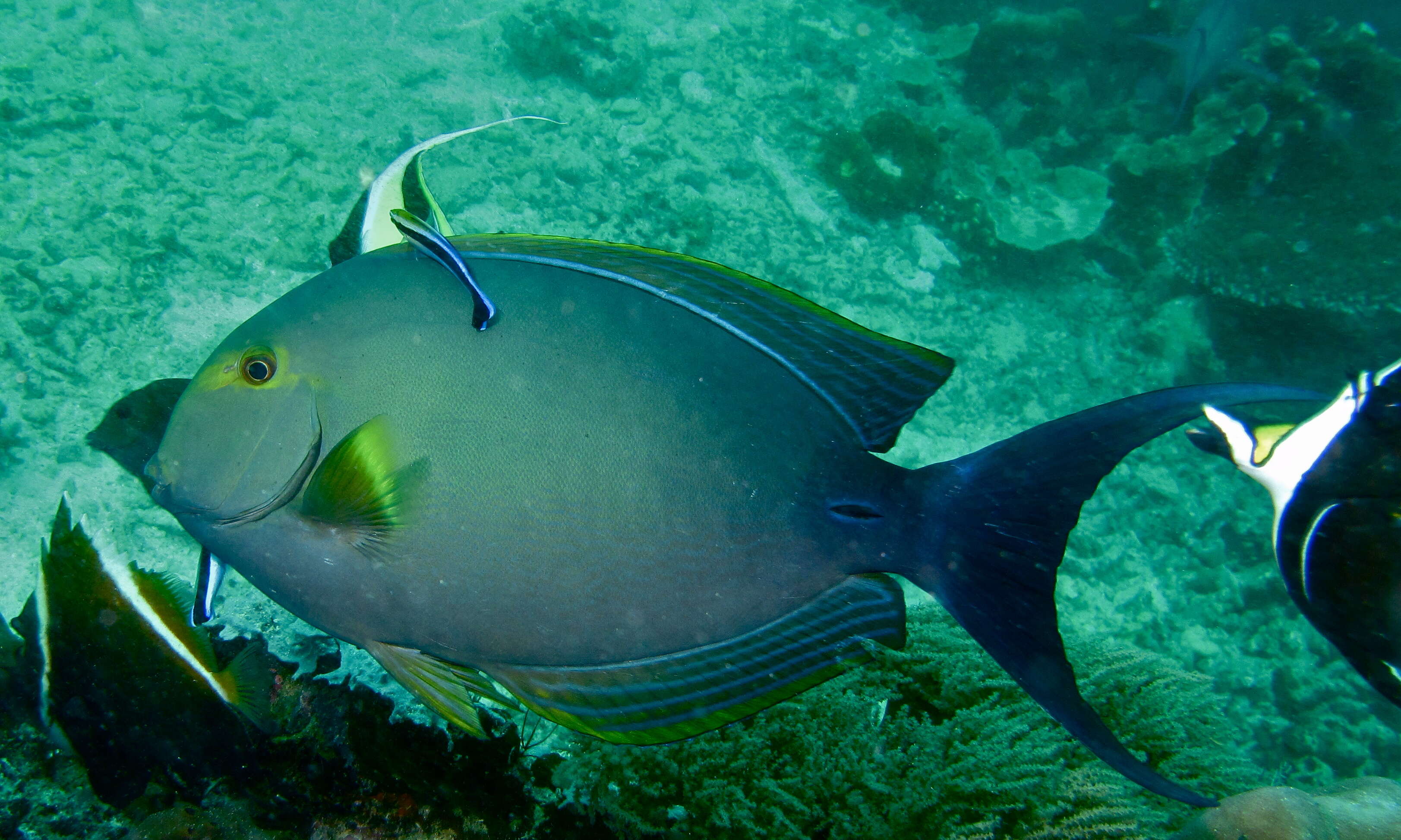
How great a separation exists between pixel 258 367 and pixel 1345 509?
258cm

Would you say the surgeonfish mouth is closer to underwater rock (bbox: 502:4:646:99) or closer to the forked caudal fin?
the forked caudal fin

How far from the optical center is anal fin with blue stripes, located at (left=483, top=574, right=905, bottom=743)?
107 cm

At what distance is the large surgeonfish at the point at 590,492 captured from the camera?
104 cm

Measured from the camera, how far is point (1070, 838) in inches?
66.9

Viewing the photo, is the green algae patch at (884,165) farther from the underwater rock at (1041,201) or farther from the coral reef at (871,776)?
the coral reef at (871,776)

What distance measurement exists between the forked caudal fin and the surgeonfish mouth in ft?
3.51

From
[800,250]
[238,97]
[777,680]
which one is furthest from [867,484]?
[238,97]

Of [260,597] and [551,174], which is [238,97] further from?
[260,597]

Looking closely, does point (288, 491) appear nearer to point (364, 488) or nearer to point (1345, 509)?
point (364, 488)

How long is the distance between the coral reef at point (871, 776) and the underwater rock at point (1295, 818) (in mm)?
148

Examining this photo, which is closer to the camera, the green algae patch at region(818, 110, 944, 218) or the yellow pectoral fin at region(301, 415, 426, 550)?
the yellow pectoral fin at region(301, 415, 426, 550)

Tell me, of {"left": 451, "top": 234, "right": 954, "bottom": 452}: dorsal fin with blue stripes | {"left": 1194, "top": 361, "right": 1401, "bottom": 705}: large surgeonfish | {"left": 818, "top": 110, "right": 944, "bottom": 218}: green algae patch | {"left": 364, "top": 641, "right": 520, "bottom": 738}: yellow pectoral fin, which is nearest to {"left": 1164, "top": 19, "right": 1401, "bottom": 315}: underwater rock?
{"left": 818, "top": 110, "right": 944, "bottom": 218}: green algae patch

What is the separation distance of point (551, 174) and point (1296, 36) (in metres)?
10.2

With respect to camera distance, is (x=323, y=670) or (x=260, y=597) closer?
(x=323, y=670)
